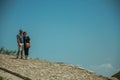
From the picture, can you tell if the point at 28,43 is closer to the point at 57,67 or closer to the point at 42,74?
the point at 57,67

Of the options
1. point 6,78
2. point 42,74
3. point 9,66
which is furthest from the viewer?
point 9,66

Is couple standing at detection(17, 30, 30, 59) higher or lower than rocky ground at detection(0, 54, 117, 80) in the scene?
higher

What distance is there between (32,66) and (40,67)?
54cm

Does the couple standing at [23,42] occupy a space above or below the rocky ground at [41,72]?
above

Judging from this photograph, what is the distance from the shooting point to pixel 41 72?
18.9 meters

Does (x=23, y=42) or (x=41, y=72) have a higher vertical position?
(x=23, y=42)

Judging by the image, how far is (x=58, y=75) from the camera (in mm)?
18453

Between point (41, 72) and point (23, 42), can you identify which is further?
point (23, 42)

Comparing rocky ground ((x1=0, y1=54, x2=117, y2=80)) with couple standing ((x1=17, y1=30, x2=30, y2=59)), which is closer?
rocky ground ((x1=0, y1=54, x2=117, y2=80))

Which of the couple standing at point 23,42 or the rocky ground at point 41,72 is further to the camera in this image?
the couple standing at point 23,42

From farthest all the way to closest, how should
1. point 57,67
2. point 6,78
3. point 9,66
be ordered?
1. point 57,67
2. point 9,66
3. point 6,78

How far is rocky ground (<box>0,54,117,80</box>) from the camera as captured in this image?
1738 centimetres

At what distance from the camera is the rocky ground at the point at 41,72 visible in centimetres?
1738

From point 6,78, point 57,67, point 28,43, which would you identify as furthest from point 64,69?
point 6,78
